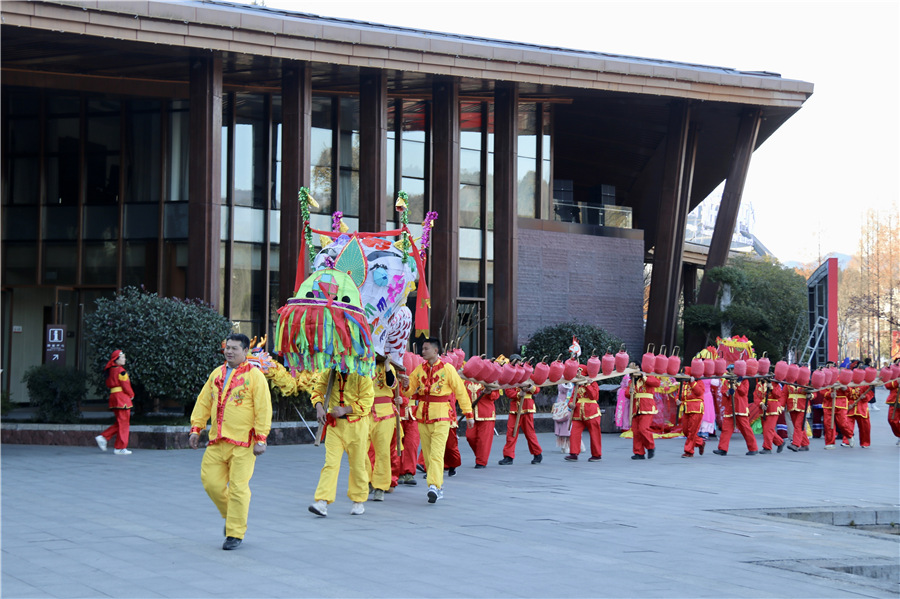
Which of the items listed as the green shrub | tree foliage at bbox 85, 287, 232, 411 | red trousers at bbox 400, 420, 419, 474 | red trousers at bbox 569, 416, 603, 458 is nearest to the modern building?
tree foliage at bbox 85, 287, 232, 411

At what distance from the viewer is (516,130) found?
26250mm

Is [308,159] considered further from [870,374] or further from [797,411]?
[870,374]

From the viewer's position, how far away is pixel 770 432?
730 inches

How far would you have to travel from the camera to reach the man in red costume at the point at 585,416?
16.3 m

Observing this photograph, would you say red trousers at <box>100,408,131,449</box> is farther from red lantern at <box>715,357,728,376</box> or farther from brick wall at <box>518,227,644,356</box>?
brick wall at <box>518,227,644,356</box>

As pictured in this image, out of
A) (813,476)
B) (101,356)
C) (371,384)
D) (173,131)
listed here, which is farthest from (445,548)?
(173,131)

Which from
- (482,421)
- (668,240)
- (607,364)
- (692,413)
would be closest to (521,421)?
(482,421)

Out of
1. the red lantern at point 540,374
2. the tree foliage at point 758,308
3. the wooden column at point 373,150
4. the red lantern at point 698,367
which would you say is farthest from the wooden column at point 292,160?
the tree foliage at point 758,308

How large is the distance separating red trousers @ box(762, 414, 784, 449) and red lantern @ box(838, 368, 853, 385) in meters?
1.92

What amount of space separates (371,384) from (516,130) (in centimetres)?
1723

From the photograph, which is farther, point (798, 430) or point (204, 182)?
point (204, 182)

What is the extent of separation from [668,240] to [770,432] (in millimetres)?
11318

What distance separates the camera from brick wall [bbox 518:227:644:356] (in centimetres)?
2717

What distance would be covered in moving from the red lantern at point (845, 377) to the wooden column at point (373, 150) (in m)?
10.8
